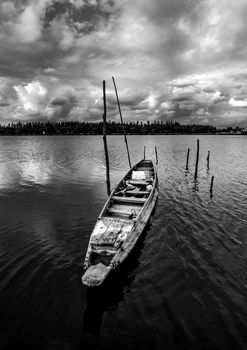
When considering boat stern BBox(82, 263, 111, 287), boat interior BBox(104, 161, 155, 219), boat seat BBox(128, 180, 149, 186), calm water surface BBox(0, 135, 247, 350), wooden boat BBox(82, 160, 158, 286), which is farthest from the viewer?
boat seat BBox(128, 180, 149, 186)

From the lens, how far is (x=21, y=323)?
7.58 meters

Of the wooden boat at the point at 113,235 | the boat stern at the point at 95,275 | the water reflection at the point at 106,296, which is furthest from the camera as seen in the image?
the wooden boat at the point at 113,235

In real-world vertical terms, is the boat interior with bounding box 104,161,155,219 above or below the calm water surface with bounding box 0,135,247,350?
above

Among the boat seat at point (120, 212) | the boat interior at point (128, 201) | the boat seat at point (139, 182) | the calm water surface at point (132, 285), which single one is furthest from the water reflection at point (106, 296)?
the boat seat at point (139, 182)

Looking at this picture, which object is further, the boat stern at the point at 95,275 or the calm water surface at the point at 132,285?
the boat stern at the point at 95,275

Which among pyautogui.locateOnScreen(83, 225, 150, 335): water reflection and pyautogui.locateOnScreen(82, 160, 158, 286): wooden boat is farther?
pyautogui.locateOnScreen(82, 160, 158, 286): wooden boat

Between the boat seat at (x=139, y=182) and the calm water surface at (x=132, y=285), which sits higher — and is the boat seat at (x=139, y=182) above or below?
above

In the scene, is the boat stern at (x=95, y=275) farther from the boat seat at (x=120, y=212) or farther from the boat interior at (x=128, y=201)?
the boat seat at (x=120, y=212)

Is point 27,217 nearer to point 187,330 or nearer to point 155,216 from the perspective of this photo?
point 155,216

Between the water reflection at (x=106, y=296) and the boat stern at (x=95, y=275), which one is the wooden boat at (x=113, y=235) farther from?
the water reflection at (x=106, y=296)

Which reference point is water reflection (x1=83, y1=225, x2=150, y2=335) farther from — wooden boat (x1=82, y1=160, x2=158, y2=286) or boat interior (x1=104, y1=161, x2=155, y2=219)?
boat interior (x1=104, y1=161, x2=155, y2=219)

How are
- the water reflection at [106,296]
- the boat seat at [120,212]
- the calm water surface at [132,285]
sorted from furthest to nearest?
1. the boat seat at [120,212]
2. the water reflection at [106,296]
3. the calm water surface at [132,285]

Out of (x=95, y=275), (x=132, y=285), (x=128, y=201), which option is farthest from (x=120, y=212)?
(x=95, y=275)

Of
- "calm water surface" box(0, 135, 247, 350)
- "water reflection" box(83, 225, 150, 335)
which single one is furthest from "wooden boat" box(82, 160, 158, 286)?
"calm water surface" box(0, 135, 247, 350)
